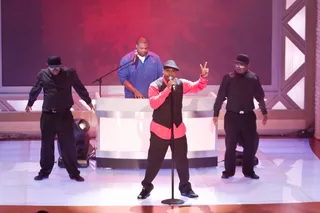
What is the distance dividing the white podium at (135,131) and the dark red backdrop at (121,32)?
3.03 metres

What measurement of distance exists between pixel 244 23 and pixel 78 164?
16.3 ft

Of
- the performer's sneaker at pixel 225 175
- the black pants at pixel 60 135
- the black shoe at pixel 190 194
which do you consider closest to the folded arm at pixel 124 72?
the black pants at pixel 60 135

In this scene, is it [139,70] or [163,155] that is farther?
[139,70]

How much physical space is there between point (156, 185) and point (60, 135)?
151 centimetres

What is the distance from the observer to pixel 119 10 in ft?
43.8

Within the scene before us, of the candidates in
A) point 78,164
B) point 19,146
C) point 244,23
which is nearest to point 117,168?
point 78,164

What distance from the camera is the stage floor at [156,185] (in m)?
8.62

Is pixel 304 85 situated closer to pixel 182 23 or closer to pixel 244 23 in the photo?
pixel 244 23

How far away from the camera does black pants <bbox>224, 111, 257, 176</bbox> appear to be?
9.73m

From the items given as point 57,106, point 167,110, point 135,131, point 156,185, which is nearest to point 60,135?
point 57,106

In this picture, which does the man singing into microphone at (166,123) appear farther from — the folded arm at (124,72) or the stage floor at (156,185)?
the folded arm at (124,72)

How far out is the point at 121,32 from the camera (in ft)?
44.0

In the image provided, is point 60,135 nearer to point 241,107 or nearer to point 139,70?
point 139,70

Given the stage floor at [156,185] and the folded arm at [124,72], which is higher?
the folded arm at [124,72]
